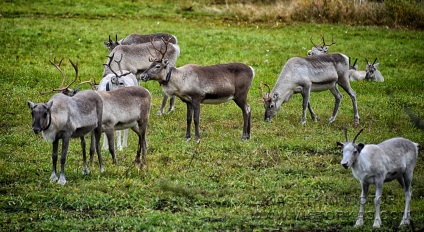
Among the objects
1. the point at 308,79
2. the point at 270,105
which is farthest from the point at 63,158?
the point at 308,79

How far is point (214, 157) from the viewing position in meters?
14.5

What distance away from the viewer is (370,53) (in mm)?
27297

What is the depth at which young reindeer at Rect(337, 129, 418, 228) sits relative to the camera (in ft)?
34.3

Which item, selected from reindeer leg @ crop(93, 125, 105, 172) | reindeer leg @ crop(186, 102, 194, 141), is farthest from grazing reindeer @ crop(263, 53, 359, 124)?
reindeer leg @ crop(93, 125, 105, 172)

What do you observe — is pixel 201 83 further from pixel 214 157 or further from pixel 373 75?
pixel 373 75

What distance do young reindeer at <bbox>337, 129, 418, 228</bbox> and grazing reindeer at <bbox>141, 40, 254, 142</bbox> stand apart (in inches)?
230

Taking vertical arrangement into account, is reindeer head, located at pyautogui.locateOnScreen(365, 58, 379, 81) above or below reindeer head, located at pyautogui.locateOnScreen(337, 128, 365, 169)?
below

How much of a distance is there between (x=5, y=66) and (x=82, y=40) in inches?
166

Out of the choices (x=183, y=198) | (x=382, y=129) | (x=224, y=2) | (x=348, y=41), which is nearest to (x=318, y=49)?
(x=382, y=129)

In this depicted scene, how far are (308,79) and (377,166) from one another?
7831 millimetres

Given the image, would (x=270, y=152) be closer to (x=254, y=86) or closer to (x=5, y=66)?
(x=254, y=86)

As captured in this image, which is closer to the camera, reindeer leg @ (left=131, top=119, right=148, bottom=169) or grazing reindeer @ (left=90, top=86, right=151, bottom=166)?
grazing reindeer @ (left=90, top=86, right=151, bottom=166)

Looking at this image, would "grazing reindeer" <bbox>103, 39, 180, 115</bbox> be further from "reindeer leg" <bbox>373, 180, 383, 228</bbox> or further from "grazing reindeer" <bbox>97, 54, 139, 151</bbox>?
"reindeer leg" <bbox>373, 180, 383, 228</bbox>

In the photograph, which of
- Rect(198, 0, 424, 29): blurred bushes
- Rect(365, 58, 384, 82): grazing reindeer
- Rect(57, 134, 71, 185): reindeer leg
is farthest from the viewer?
Rect(198, 0, 424, 29): blurred bushes
